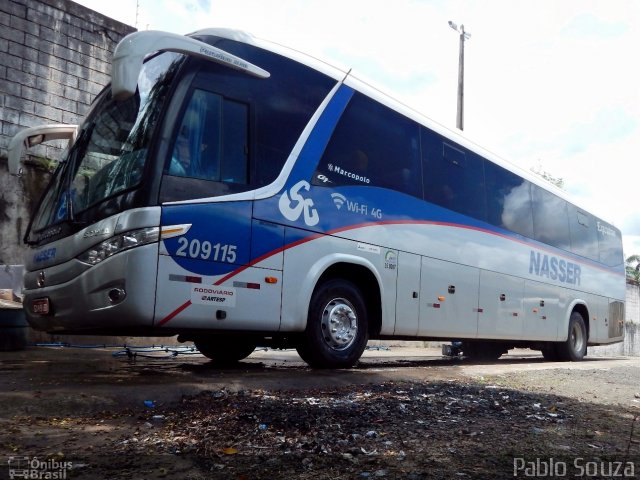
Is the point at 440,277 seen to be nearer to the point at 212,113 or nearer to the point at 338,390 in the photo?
the point at 338,390

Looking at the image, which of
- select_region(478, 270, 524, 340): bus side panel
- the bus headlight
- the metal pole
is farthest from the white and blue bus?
the metal pole

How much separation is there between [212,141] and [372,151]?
2220 millimetres

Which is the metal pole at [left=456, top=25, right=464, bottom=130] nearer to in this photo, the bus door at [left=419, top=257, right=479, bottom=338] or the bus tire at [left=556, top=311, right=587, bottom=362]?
the bus tire at [left=556, top=311, right=587, bottom=362]

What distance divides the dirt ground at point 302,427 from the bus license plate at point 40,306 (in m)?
0.56

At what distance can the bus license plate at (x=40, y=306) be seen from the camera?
17.2ft

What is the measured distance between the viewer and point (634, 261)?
4172 centimetres

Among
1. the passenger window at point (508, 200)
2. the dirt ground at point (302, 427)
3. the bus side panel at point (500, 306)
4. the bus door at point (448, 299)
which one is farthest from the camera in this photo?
the passenger window at point (508, 200)

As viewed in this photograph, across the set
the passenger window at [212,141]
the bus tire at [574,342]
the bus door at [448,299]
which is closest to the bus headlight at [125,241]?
the passenger window at [212,141]

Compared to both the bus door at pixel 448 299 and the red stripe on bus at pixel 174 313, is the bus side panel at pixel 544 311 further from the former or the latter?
the red stripe on bus at pixel 174 313

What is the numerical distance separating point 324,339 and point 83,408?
2921 mm

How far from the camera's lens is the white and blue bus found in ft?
15.6

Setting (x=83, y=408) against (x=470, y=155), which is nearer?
(x=83, y=408)

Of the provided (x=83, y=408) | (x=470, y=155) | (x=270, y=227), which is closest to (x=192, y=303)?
(x=270, y=227)

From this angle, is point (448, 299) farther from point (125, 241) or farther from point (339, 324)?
point (125, 241)
